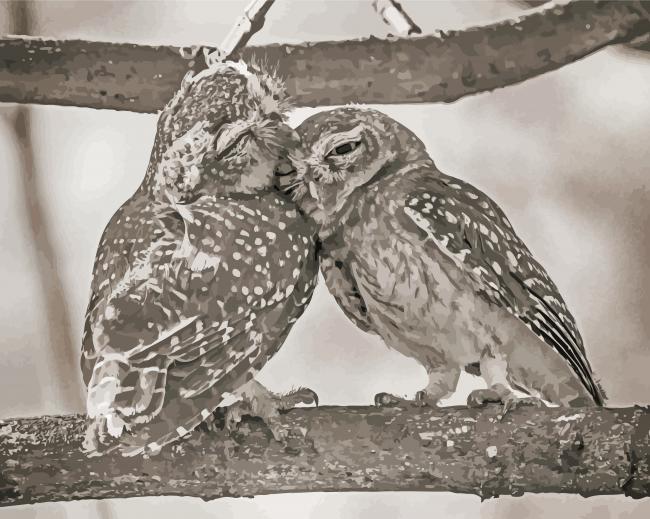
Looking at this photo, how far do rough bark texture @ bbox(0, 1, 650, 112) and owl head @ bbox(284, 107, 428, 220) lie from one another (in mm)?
82

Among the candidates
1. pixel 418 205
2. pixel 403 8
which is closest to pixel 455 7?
pixel 403 8

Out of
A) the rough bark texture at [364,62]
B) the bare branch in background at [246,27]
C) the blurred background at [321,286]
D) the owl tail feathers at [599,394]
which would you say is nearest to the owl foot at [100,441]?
the blurred background at [321,286]

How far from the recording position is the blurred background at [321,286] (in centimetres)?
132

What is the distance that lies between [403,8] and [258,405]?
0.76 metres

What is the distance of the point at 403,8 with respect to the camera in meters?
1.45

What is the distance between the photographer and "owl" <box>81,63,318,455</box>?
1.28 metres

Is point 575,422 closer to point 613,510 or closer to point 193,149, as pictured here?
point 613,510

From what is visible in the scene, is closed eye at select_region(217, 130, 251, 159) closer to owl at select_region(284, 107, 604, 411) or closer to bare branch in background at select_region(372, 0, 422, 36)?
owl at select_region(284, 107, 604, 411)

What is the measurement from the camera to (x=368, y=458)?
125cm

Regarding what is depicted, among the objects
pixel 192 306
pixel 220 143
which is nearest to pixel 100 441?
pixel 192 306

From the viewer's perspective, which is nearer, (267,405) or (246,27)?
(267,405)

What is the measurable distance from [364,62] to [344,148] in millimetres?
194

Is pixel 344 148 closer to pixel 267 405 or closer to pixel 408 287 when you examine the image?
pixel 408 287

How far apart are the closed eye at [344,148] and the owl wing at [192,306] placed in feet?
0.41
